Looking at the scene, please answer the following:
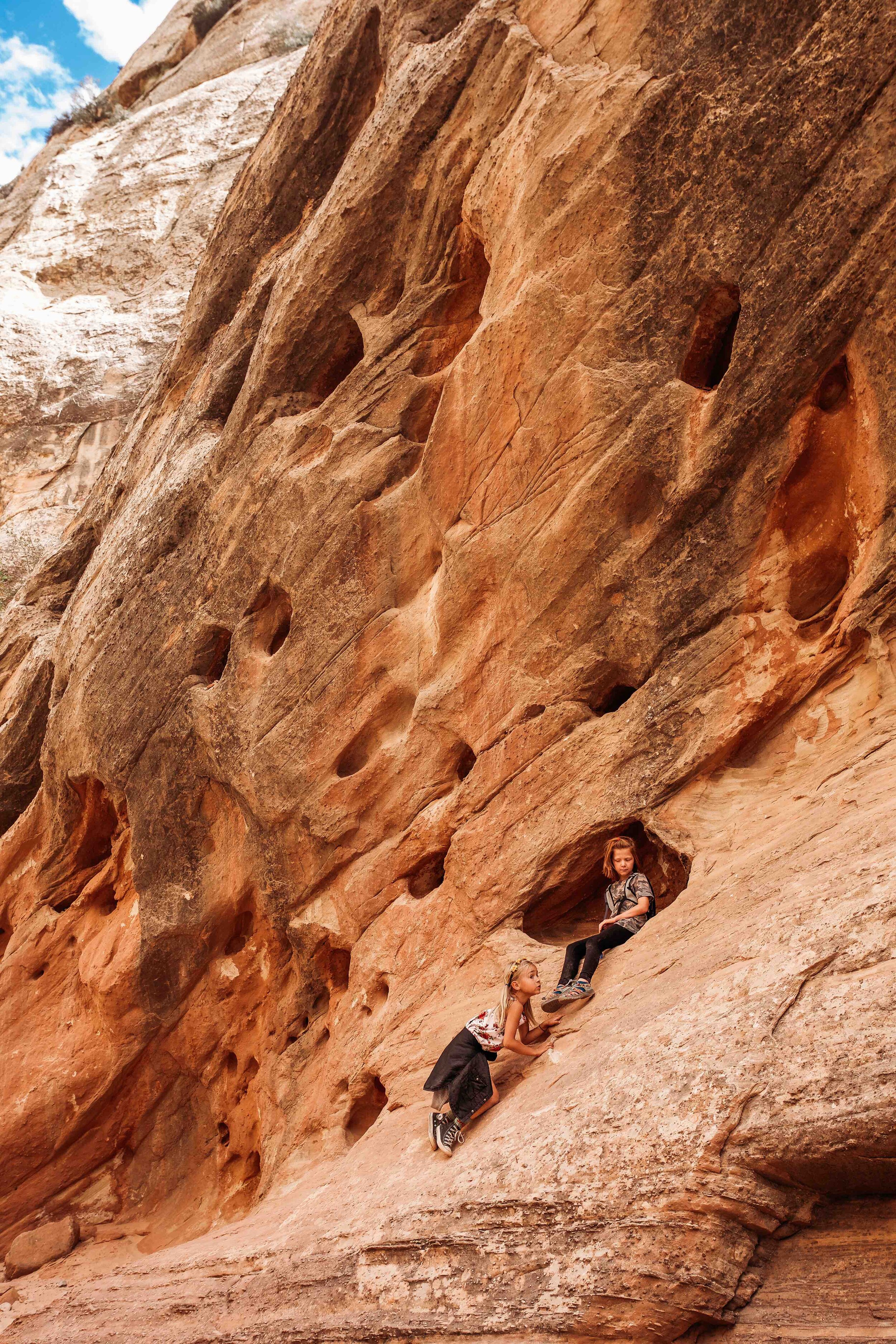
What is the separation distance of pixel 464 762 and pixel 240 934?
3637 millimetres

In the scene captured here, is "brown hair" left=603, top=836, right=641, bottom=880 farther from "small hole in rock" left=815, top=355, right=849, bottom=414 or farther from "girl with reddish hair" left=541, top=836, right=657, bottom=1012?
"small hole in rock" left=815, top=355, right=849, bottom=414

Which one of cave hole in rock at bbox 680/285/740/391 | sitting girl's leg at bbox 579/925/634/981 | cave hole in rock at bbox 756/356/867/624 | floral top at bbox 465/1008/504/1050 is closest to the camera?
floral top at bbox 465/1008/504/1050

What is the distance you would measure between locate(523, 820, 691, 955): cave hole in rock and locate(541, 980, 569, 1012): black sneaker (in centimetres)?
85

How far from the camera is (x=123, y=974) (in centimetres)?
1043

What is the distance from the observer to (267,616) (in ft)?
33.2

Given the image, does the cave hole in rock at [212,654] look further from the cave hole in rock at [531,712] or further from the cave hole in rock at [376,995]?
the cave hole in rock at [531,712]

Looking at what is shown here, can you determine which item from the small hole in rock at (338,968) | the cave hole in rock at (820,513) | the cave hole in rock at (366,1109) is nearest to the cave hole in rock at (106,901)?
the small hole in rock at (338,968)

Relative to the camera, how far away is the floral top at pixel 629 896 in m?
6.39

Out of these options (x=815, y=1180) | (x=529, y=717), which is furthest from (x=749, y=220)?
(x=815, y=1180)

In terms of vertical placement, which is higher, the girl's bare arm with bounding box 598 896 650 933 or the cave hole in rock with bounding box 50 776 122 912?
the cave hole in rock with bounding box 50 776 122 912

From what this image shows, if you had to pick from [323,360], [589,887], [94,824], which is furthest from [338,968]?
[323,360]

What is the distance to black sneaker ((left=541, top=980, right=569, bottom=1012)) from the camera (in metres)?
6.15

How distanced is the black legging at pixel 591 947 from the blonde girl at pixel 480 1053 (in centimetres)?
23

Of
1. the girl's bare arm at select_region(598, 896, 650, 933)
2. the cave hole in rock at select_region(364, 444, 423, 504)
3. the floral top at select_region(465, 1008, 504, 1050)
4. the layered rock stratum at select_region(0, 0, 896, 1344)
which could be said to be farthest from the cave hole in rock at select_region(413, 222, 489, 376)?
the floral top at select_region(465, 1008, 504, 1050)
